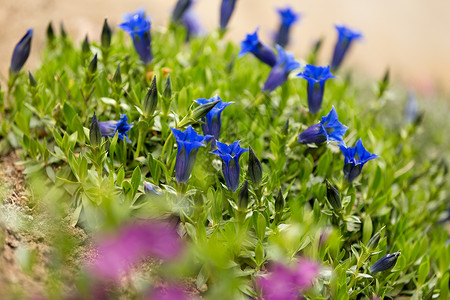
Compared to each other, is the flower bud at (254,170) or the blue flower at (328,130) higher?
the blue flower at (328,130)

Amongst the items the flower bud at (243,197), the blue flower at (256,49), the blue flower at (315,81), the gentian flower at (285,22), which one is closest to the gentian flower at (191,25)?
the gentian flower at (285,22)

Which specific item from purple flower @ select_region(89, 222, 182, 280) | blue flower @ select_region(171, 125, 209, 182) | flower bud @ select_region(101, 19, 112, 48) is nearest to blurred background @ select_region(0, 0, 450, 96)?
flower bud @ select_region(101, 19, 112, 48)

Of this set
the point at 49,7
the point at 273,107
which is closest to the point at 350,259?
the point at 273,107

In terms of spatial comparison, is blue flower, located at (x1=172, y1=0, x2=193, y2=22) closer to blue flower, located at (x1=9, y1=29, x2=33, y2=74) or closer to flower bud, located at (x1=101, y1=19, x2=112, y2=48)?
flower bud, located at (x1=101, y1=19, x2=112, y2=48)

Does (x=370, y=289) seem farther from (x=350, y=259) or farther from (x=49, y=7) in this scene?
(x=49, y=7)

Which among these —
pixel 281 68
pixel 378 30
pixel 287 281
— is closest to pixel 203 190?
pixel 287 281

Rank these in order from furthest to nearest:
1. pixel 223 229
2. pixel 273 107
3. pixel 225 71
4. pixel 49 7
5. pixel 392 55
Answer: pixel 392 55 → pixel 49 7 → pixel 225 71 → pixel 273 107 → pixel 223 229

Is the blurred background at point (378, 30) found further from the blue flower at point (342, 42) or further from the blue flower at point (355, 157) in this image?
the blue flower at point (355, 157)
